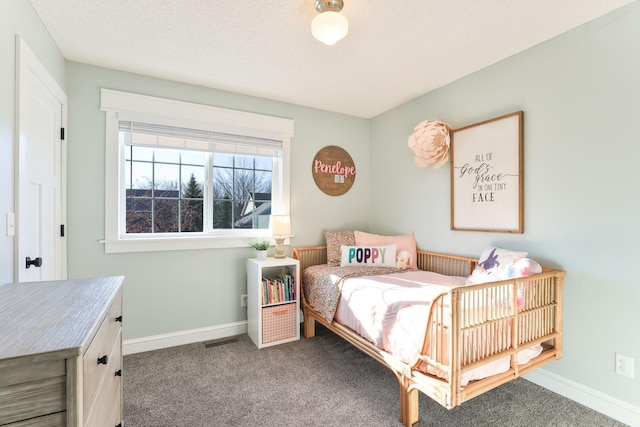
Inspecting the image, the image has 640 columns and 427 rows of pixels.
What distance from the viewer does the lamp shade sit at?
2941 mm

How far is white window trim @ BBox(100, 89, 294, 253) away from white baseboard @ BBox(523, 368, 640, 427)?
2.49 m

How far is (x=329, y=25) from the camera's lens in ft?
5.32

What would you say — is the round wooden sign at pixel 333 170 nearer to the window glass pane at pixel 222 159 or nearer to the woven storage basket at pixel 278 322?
the window glass pane at pixel 222 159

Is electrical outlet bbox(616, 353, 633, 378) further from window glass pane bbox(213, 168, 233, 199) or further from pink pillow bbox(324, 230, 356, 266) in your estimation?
window glass pane bbox(213, 168, 233, 199)

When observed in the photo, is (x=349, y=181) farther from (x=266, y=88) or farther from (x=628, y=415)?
(x=628, y=415)

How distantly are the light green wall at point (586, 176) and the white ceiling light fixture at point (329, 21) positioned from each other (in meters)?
1.48

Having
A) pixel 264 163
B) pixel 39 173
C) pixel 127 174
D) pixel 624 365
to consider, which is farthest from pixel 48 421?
pixel 264 163

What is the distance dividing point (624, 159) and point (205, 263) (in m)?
3.15

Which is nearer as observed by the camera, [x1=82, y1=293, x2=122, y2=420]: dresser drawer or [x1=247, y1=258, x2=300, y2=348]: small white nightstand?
[x1=82, y1=293, x2=122, y2=420]: dresser drawer

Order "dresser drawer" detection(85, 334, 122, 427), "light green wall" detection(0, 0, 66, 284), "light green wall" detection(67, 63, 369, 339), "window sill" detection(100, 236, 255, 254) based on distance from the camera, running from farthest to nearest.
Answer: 1. "window sill" detection(100, 236, 255, 254)
2. "light green wall" detection(67, 63, 369, 339)
3. "light green wall" detection(0, 0, 66, 284)
4. "dresser drawer" detection(85, 334, 122, 427)

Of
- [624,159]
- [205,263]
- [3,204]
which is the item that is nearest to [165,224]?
[205,263]

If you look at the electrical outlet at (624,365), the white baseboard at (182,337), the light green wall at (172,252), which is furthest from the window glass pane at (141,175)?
the electrical outlet at (624,365)

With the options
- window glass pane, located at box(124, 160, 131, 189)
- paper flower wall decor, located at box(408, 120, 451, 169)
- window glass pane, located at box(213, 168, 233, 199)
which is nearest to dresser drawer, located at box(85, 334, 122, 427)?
window glass pane, located at box(124, 160, 131, 189)

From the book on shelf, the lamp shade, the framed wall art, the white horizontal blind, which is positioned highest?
the white horizontal blind
